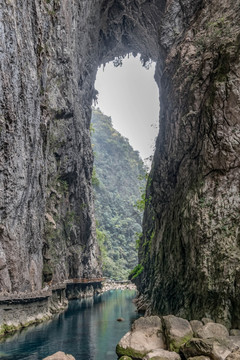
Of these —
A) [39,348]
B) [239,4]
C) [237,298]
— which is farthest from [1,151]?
[239,4]

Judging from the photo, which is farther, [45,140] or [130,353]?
[45,140]

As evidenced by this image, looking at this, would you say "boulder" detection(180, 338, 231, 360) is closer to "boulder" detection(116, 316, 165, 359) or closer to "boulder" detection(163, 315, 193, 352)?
"boulder" detection(163, 315, 193, 352)

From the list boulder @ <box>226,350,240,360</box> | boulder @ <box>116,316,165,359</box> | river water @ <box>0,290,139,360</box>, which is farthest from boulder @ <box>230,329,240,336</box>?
river water @ <box>0,290,139,360</box>

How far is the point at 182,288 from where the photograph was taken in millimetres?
16672

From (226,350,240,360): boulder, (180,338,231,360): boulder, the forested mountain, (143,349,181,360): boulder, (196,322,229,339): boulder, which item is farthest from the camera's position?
the forested mountain

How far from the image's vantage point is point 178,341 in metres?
11.0

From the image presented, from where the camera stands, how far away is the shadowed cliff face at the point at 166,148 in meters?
15.4

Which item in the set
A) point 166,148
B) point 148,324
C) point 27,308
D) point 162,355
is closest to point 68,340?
point 27,308

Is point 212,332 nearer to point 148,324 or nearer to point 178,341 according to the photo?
point 178,341

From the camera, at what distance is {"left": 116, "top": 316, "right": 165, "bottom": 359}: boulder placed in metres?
11.3

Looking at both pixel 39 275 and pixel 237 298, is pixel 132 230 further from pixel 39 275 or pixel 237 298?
pixel 237 298

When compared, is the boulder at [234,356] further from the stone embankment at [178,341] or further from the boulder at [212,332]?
the boulder at [212,332]

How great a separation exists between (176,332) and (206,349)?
5.55 feet

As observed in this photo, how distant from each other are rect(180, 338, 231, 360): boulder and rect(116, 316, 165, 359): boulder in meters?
1.39
